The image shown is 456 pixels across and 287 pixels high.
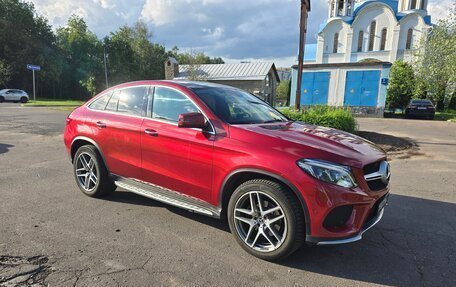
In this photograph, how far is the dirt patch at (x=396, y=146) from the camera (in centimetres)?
881

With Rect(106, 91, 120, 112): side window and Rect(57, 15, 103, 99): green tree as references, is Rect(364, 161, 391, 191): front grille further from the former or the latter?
Rect(57, 15, 103, 99): green tree

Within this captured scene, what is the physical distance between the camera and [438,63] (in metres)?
26.8

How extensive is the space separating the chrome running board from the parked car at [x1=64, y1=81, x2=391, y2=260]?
0.01 meters

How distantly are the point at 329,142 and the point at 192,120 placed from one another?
1421 millimetres

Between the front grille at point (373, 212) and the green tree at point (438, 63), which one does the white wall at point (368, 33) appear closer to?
the green tree at point (438, 63)

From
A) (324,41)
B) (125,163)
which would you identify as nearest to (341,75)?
(125,163)

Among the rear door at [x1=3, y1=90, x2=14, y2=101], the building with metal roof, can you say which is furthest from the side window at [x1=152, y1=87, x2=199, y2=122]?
the building with metal roof

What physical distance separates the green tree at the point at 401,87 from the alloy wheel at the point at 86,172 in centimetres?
3018

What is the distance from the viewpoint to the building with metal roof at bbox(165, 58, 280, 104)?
42250 millimetres

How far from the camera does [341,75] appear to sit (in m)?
24.0

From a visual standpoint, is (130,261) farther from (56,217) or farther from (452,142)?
(452,142)

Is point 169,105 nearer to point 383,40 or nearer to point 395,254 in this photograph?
point 395,254

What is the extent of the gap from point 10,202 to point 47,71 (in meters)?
45.8

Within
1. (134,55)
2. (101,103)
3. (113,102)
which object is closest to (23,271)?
(113,102)
